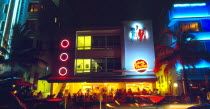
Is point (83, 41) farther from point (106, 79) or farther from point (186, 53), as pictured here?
point (186, 53)

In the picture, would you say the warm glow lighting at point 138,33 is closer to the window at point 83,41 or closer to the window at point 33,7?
the window at point 83,41

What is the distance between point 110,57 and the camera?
22.5 metres

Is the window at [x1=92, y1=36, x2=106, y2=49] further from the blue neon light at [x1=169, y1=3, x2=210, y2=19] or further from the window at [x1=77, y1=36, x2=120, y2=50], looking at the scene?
the blue neon light at [x1=169, y1=3, x2=210, y2=19]

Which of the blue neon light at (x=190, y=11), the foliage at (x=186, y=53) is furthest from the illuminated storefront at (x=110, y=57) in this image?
the blue neon light at (x=190, y=11)

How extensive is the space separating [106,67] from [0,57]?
41.3 ft

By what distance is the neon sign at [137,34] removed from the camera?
22188 millimetres

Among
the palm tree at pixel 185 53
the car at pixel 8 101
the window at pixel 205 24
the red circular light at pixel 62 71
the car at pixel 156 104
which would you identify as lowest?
the car at pixel 156 104

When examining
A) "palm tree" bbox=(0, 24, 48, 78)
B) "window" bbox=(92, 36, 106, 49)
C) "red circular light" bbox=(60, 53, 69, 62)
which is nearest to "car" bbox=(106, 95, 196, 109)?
"red circular light" bbox=(60, 53, 69, 62)

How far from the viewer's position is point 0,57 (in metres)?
20.2

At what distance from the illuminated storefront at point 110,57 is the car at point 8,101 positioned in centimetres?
1506

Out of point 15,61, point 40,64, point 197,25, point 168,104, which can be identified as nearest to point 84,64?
point 40,64

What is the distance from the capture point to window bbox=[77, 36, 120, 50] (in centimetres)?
2333

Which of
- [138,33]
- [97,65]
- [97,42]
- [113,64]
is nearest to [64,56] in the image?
[97,65]

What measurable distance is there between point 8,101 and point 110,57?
17.6m
